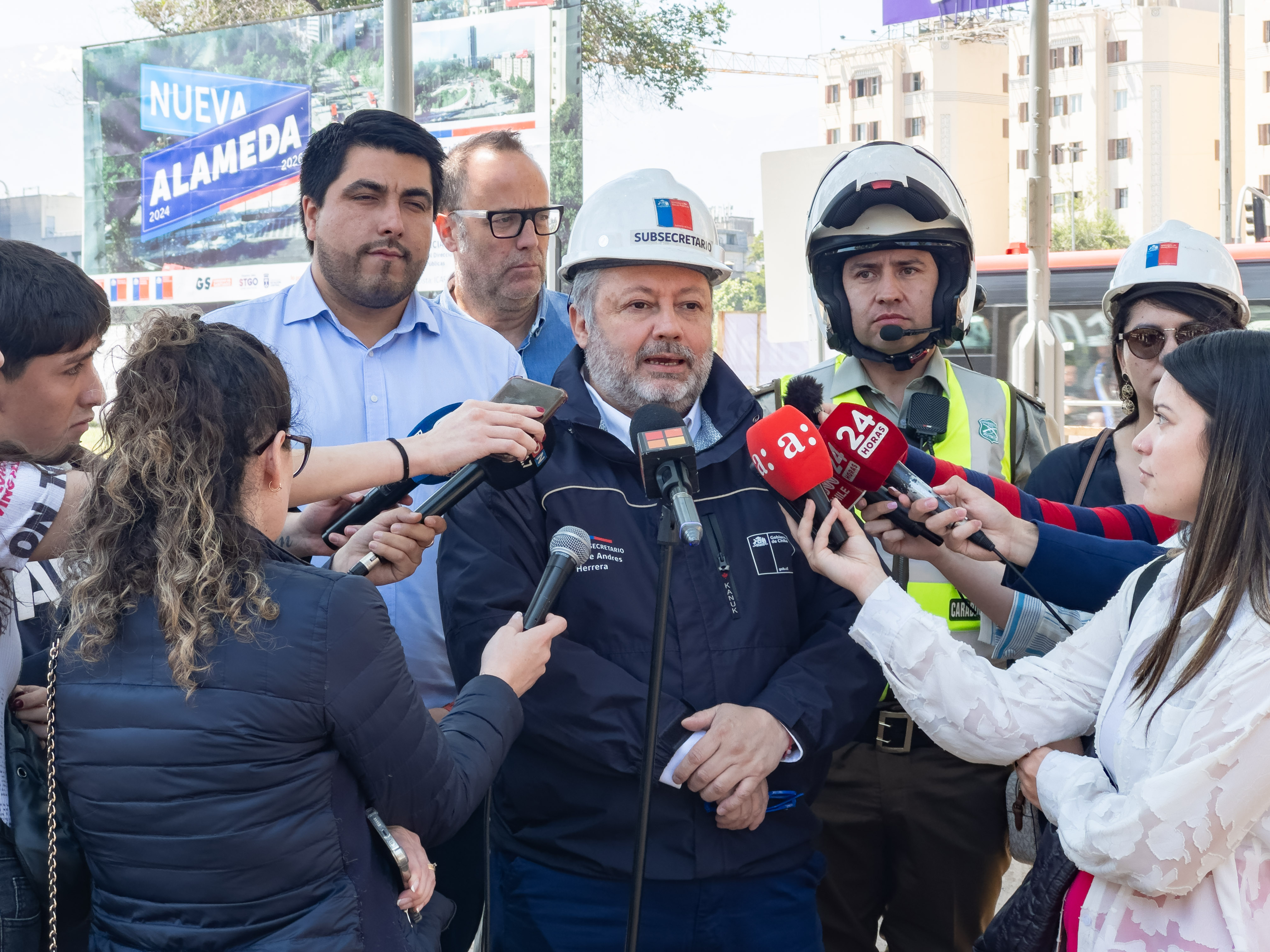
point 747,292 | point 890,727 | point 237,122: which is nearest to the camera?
point 890,727

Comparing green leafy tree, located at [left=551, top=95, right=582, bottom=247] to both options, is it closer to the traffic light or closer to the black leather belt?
the black leather belt

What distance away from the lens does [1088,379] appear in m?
13.1

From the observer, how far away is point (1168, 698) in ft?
6.46

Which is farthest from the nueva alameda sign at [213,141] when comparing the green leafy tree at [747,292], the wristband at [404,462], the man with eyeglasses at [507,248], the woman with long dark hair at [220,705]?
the green leafy tree at [747,292]

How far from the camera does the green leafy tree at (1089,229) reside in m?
50.1

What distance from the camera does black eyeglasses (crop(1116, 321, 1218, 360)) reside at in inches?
128

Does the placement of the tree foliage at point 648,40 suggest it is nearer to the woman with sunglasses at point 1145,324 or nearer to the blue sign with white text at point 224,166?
the blue sign with white text at point 224,166

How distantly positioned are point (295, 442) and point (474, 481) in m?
0.38

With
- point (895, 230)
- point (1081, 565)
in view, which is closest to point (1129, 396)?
point (895, 230)

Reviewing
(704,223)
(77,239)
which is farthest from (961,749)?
(77,239)

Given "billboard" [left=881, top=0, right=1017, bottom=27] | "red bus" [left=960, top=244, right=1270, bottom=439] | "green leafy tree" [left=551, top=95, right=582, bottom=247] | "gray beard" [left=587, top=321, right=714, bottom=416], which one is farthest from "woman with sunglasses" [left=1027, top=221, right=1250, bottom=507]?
"billboard" [left=881, top=0, right=1017, bottom=27]

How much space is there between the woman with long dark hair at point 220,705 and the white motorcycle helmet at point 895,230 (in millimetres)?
1987

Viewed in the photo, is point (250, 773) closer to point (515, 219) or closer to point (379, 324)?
point (379, 324)

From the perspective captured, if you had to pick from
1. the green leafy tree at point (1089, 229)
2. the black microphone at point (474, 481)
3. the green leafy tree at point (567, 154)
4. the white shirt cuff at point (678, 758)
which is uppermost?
the green leafy tree at point (1089, 229)
